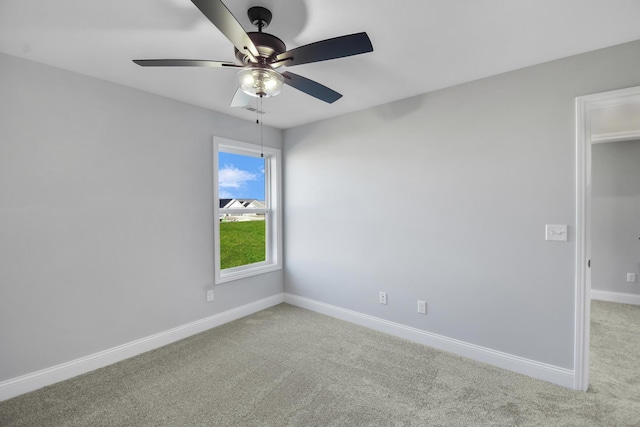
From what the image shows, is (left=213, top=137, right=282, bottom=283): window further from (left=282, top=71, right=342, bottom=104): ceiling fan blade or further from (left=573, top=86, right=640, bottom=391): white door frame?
(left=573, top=86, right=640, bottom=391): white door frame

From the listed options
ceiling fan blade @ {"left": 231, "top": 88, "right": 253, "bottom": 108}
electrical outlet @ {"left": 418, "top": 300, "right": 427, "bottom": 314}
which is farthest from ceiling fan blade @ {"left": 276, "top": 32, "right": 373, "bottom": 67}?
electrical outlet @ {"left": 418, "top": 300, "right": 427, "bottom": 314}

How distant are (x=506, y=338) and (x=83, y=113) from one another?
397cm

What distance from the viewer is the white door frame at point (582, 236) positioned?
6.73 ft

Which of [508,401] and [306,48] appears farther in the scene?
[508,401]

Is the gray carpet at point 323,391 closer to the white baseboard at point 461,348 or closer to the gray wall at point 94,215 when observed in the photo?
the white baseboard at point 461,348

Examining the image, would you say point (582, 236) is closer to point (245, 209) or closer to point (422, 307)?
point (422, 307)

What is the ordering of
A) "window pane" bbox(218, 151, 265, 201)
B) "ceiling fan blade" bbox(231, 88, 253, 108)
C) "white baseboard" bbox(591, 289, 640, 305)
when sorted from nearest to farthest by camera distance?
"ceiling fan blade" bbox(231, 88, 253, 108) < "window pane" bbox(218, 151, 265, 201) < "white baseboard" bbox(591, 289, 640, 305)

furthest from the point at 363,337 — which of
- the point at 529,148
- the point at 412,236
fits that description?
the point at 529,148

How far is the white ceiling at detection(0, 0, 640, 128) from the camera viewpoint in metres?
1.57

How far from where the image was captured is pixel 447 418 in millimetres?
1822

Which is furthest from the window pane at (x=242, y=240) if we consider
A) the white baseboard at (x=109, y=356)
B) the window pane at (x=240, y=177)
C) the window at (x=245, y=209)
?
the white baseboard at (x=109, y=356)

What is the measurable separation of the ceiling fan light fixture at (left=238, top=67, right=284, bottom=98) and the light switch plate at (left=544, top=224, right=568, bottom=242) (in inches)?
88.0

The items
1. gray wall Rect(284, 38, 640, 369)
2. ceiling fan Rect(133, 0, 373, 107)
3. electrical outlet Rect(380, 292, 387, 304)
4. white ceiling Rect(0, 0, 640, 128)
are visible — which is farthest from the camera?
electrical outlet Rect(380, 292, 387, 304)

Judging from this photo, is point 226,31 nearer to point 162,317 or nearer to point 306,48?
point 306,48
